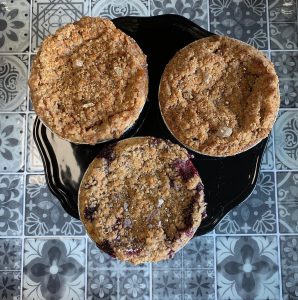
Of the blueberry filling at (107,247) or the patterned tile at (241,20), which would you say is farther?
the patterned tile at (241,20)

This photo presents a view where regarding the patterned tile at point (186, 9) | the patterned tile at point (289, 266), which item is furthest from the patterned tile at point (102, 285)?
the patterned tile at point (186, 9)

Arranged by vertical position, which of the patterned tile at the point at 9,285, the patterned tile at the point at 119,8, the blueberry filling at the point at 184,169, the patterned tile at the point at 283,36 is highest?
the patterned tile at the point at 119,8

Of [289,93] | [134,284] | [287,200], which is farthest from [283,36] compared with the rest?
[134,284]

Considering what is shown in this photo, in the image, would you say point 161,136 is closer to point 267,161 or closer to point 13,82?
point 267,161

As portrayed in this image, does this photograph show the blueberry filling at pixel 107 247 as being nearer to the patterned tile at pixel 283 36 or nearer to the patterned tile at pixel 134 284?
the patterned tile at pixel 134 284

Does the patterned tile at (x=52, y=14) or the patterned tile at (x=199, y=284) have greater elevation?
the patterned tile at (x=52, y=14)

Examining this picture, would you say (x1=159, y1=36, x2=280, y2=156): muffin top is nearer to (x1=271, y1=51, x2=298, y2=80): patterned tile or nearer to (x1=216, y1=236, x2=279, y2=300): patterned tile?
(x1=271, y1=51, x2=298, y2=80): patterned tile

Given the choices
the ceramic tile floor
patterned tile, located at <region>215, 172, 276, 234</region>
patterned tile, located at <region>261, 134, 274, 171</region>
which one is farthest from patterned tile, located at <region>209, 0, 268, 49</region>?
patterned tile, located at <region>215, 172, 276, 234</region>
